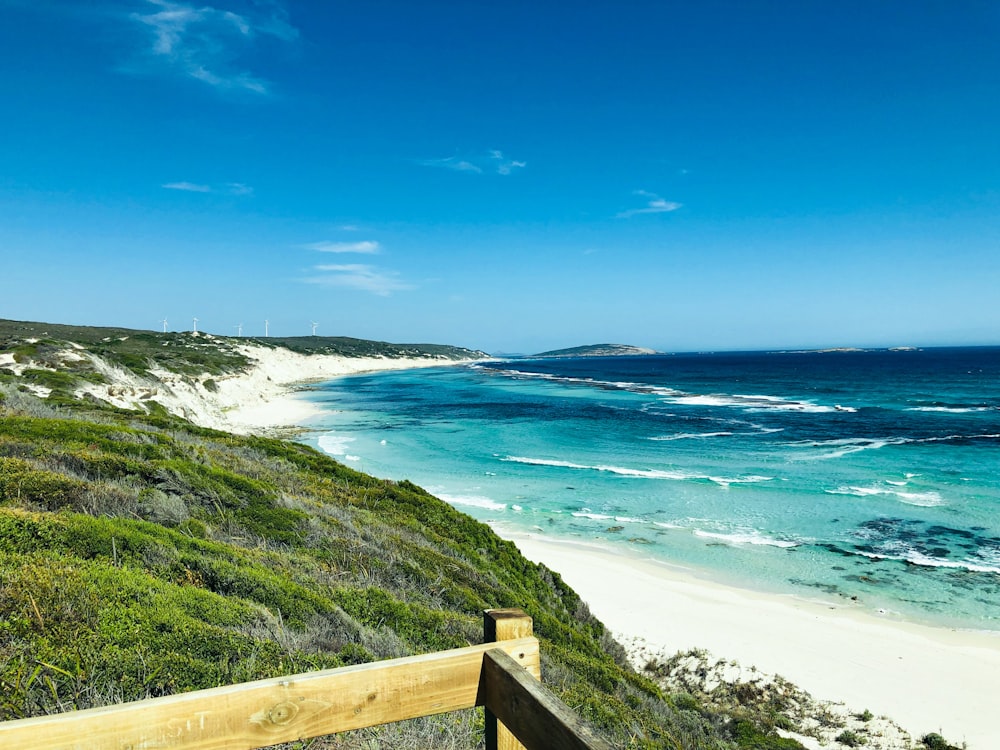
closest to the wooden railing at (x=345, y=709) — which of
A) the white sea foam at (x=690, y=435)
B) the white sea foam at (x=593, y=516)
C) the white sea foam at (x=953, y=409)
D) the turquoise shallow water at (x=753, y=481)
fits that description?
the turquoise shallow water at (x=753, y=481)

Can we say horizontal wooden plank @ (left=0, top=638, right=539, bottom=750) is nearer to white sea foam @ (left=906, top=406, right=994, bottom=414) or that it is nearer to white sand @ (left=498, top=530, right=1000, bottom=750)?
white sand @ (left=498, top=530, right=1000, bottom=750)

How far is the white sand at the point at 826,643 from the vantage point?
922cm

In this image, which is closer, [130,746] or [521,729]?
[130,746]

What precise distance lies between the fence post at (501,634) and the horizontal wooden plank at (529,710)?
96 millimetres

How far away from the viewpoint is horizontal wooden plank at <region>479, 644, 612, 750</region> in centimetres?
188

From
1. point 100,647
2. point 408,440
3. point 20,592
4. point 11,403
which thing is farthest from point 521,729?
point 408,440

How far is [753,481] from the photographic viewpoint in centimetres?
2414

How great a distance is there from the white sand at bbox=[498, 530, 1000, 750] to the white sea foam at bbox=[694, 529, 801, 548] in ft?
10.1

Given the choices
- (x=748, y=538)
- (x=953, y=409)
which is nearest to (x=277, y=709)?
(x=748, y=538)

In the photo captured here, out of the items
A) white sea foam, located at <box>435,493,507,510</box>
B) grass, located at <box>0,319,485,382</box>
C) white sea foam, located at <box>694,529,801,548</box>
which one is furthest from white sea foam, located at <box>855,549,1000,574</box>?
grass, located at <box>0,319,485,382</box>

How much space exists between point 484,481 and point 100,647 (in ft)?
70.3

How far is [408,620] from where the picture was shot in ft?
20.4

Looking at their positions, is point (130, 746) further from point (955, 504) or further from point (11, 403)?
point (955, 504)

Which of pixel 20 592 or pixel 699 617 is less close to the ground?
pixel 20 592
